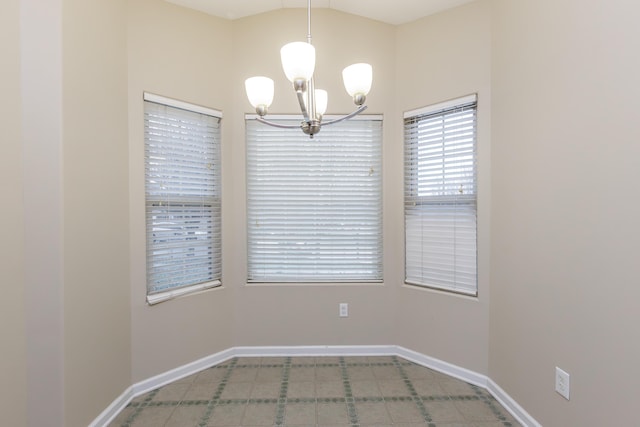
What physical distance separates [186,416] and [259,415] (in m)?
0.45

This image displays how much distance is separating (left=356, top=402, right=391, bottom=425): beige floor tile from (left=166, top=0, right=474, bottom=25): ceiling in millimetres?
2840

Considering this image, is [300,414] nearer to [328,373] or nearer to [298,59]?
[328,373]
